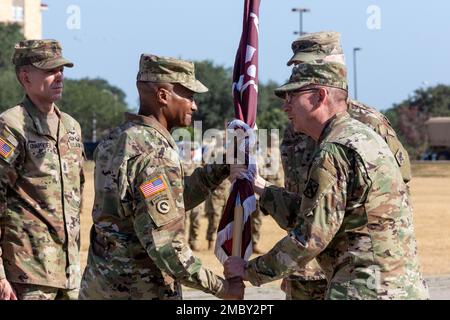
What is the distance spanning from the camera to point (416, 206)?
2766 centimetres

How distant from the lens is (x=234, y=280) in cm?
550

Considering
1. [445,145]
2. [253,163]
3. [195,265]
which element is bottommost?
[445,145]

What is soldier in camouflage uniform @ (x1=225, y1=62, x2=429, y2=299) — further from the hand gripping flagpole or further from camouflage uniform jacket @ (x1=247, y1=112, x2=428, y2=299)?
the hand gripping flagpole

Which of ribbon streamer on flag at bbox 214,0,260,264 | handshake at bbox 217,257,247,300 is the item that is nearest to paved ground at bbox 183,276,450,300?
ribbon streamer on flag at bbox 214,0,260,264

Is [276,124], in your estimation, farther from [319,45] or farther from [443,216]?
[319,45]

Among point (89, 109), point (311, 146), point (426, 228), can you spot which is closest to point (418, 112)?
point (89, 109)

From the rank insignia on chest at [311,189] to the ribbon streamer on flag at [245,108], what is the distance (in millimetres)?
1055

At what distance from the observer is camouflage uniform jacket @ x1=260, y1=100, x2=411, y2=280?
640 centimetres

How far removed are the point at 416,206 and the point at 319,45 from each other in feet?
70.9

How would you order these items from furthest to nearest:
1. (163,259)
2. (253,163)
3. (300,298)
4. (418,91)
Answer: (418,91)
(300,298)
(253,163)
(163,259)

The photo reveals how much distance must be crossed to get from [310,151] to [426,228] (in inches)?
568

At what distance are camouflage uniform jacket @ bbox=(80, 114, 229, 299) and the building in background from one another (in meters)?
93.7

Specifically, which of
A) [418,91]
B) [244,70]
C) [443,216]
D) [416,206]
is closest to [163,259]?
[244,70]

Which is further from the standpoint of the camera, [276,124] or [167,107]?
[276,124]
